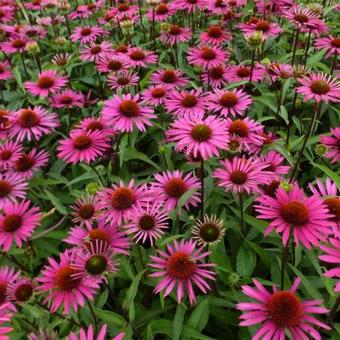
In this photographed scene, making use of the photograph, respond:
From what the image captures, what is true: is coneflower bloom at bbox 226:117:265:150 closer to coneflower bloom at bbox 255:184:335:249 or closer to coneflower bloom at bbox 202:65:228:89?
coneflower bloom at bbox 255:184:335:249

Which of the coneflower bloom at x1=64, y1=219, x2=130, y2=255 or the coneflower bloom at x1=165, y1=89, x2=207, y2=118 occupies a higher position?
the coneflower bloom at x1=165, y1=89, x2=207, y2=118

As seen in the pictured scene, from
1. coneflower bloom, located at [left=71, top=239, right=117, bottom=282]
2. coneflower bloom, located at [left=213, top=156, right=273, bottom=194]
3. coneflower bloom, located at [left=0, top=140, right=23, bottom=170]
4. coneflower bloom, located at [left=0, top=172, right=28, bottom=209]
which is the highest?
coneflower bloom, located at [left=213, top=156, right=273, bottom=194]

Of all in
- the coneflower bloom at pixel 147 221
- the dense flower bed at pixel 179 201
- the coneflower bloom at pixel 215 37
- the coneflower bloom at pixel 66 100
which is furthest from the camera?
the coneflower bloom at pixel 215 37

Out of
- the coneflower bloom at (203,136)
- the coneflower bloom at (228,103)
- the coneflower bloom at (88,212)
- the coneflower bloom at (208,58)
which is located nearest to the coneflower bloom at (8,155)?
the coneflower bloom at (88,212)

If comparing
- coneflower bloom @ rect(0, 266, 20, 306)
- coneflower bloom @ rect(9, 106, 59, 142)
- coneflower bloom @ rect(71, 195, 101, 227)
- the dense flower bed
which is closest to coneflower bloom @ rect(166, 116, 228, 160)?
the dense flower bed

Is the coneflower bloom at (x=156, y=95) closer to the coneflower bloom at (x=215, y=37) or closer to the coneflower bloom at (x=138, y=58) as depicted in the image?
the coneflower bloom at (x=138, y=58)

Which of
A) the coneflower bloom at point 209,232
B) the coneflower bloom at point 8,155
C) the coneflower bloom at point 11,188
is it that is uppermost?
the coneflower bloom at point 209,232
